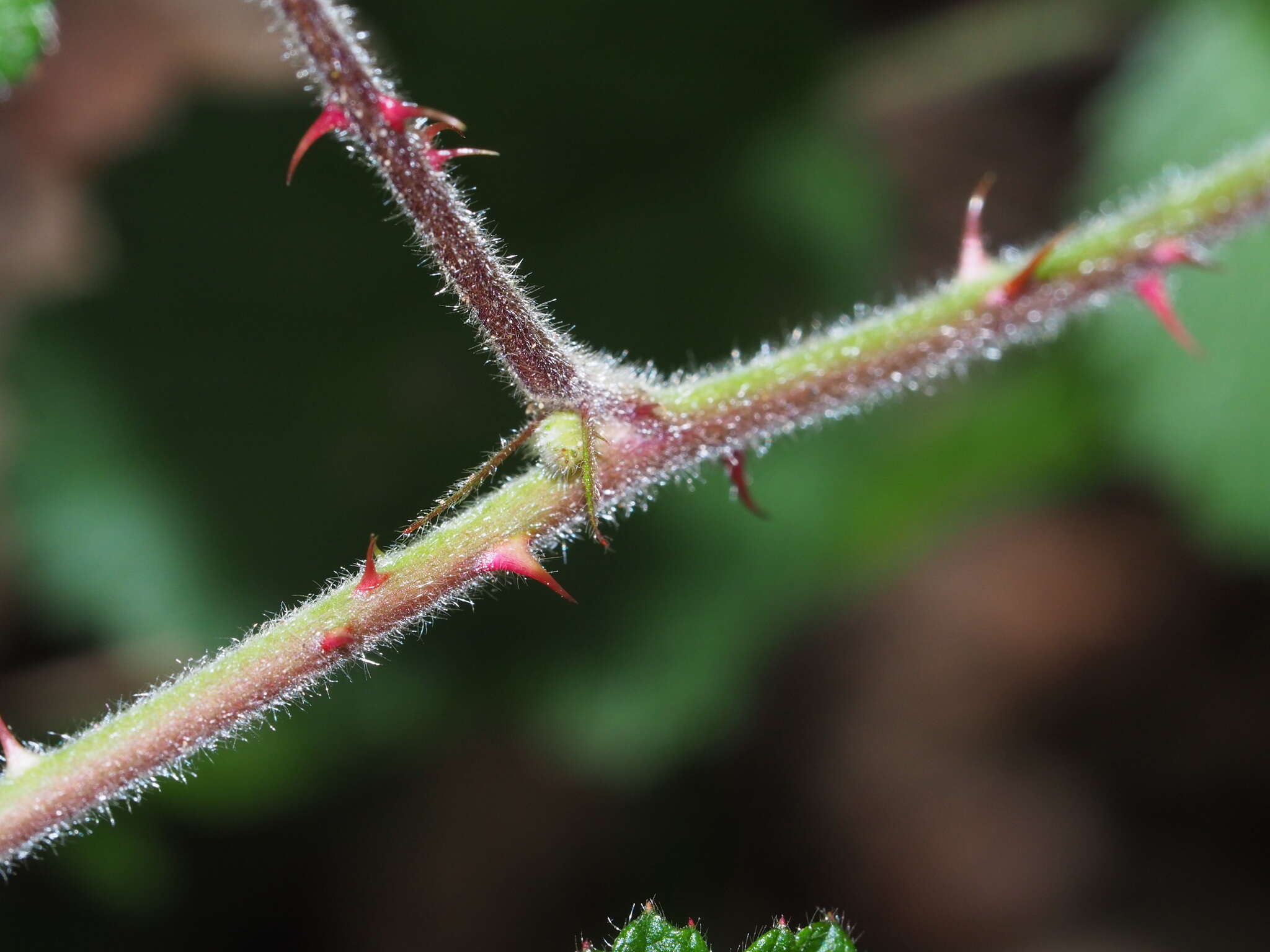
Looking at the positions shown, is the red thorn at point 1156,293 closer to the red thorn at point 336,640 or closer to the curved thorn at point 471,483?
the curved thorn at point 471,483

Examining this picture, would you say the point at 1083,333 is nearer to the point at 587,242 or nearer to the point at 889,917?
the point at 587,242

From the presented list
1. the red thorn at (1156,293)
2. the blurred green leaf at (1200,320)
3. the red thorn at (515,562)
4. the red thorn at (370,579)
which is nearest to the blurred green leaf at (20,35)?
the red thorn at (370,579)

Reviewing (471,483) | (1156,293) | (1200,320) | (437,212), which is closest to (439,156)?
(437,212)

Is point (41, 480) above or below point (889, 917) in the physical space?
above

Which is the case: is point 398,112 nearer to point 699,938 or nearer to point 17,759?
point 17,759

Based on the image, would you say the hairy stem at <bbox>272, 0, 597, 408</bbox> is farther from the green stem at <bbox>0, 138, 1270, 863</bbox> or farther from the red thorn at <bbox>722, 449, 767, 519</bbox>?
the red thorn at <bbox>722, 449, 767, 519</bbox>

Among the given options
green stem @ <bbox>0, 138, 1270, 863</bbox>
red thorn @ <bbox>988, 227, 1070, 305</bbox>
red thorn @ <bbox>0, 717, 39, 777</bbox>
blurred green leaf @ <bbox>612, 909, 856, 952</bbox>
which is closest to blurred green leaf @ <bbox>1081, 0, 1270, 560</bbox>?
green stem @ <bbox>0, 138, 1270, 863</bbox>

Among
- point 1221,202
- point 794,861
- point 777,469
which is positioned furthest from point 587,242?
point 794,861
